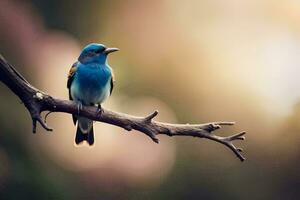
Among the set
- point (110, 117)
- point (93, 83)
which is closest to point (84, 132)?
point (93, 83)

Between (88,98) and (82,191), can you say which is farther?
(82,191)

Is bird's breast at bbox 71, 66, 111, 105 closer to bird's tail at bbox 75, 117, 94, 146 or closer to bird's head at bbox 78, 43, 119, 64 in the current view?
bird's head at bbox 78, 43, 119, 64

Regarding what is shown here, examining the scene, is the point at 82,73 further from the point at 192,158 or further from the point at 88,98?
the point at 192,158

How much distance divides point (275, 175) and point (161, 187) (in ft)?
2.78

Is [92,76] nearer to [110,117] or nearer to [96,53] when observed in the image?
[96,53]

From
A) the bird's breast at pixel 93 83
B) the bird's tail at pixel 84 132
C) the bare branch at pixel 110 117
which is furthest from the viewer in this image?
the bird's tail at pixel 84 132

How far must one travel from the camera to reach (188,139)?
6172 mm

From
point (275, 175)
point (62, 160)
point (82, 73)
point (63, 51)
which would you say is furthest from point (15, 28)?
point (82, 73)

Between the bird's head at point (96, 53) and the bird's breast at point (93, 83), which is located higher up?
the bird's head at point (96, 53)

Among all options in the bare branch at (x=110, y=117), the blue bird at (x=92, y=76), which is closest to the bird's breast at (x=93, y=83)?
the blue bird at (x=92, y=76)

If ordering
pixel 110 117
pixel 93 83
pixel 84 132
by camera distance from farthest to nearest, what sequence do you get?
pixel 84 132, pixel 93 83, pixel 110 117

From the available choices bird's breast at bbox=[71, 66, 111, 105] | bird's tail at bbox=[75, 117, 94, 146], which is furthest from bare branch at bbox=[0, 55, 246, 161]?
bird's tail at bbox=[75, 117, 94, 146]

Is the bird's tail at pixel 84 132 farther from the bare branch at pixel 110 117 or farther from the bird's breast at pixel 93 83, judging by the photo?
the bare branch at pixel 110 117

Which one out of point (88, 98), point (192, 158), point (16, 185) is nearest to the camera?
point (88, 98)
